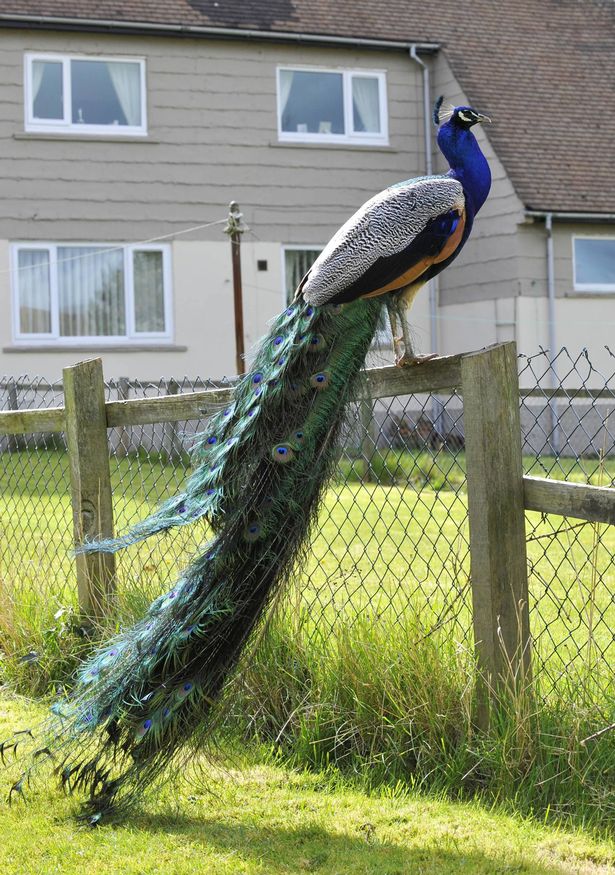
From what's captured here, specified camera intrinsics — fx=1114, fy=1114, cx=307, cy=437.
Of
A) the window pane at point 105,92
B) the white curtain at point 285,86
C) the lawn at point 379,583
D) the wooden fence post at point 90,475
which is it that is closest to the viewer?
the lawn at point 379,583

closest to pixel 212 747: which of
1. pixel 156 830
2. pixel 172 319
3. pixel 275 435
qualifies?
pixel 156 830

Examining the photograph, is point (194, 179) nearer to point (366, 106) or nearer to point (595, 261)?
point (366, 106)

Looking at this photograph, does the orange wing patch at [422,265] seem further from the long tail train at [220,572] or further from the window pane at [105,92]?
the window pane at [105,92]

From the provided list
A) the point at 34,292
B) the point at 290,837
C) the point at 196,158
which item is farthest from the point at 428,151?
the point at 290,837

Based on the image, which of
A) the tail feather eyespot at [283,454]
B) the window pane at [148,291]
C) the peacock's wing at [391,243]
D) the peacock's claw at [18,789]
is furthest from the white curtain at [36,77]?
the peacock's claw at [18,789]

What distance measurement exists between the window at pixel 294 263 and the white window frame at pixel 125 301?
175 cm

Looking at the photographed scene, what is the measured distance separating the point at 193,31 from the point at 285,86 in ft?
5.12

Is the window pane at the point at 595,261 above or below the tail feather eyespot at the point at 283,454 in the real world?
above

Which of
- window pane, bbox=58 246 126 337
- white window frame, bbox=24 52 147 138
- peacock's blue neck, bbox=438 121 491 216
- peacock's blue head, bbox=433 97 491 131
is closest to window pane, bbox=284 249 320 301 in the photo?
window pane, bbox=58 246 126 337

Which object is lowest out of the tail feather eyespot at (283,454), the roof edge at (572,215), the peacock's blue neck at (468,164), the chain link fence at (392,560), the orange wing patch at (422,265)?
the chain link fence at (392,560)

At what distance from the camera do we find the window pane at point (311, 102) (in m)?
16.1

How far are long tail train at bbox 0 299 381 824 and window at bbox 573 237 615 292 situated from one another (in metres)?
12.7

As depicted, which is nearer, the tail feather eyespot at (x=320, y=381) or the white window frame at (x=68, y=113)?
the tail feather eyespot at (x=320, y=381)

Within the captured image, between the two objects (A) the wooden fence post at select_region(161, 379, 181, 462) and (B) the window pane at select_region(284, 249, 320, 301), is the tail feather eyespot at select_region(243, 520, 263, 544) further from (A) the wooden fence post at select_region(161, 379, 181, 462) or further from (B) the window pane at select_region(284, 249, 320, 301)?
(B) the window pane at select_region(284, 249, 320, 301)
